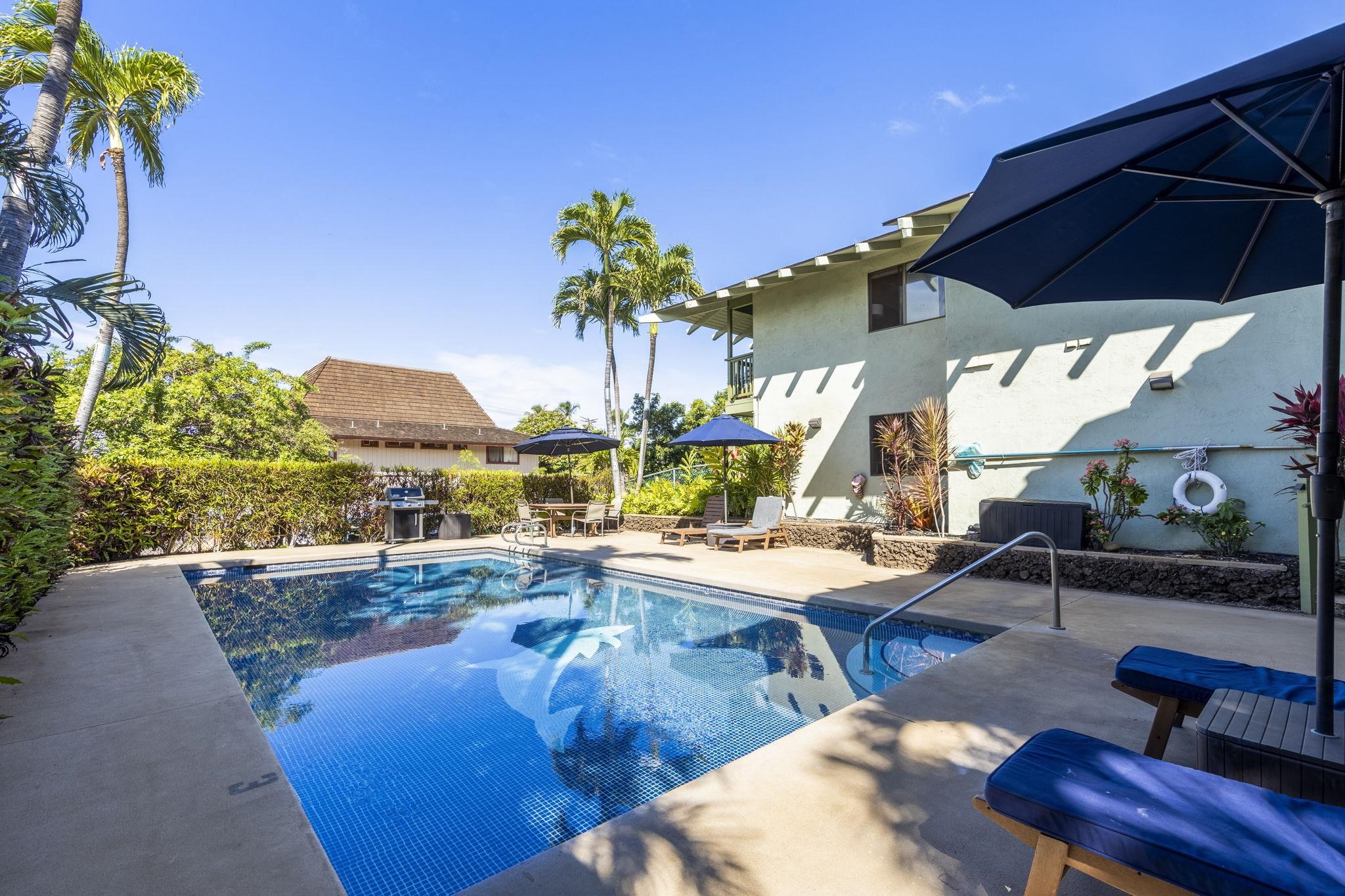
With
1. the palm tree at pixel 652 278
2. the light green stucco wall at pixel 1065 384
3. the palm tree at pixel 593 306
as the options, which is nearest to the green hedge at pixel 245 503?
the palm tree at pixel 652 278

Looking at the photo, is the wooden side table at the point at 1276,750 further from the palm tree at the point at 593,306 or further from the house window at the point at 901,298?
the palm tree at the point at 593,306

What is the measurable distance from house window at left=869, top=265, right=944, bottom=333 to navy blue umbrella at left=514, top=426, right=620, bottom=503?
6.54m

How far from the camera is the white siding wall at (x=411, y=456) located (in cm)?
2505

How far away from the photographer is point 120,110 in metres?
11.3

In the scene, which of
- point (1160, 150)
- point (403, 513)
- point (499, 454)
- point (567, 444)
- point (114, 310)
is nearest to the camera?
point (1160, 150)

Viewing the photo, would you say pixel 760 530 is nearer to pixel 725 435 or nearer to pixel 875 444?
pixel 725 435

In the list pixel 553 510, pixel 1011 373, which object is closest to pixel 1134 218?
pixel 1011 373

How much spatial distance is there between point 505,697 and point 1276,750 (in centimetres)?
450

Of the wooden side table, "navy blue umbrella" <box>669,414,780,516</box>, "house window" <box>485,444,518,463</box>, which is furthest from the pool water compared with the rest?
"house window" <box>485,444,518,463</box>

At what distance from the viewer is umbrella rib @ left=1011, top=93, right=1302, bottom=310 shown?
2.78 m

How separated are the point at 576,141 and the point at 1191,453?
46.1 ft

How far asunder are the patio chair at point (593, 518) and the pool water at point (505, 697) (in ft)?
17.3

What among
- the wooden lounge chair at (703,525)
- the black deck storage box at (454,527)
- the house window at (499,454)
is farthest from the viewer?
the house window at (499,454)

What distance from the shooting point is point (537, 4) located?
36.8 feet
